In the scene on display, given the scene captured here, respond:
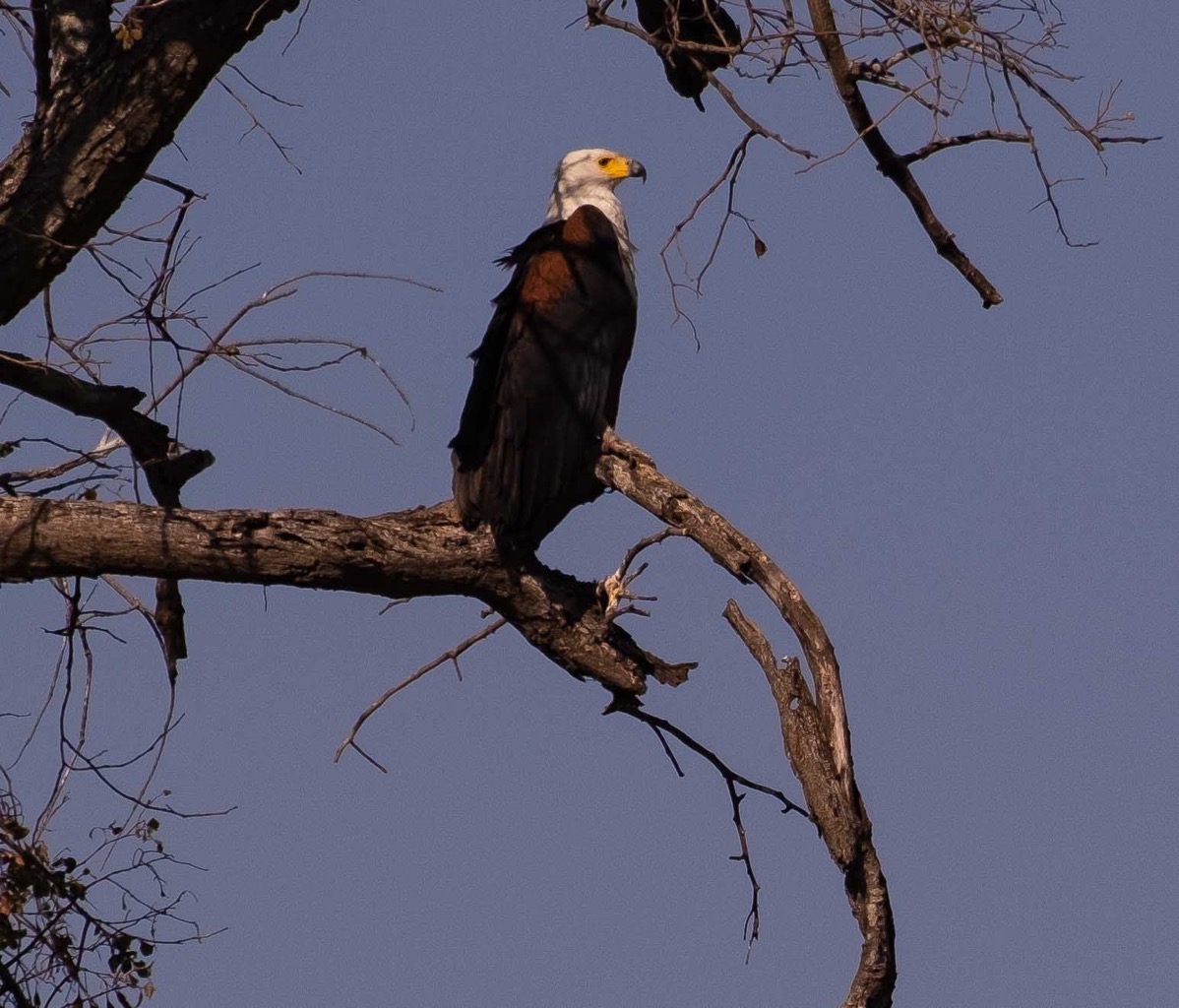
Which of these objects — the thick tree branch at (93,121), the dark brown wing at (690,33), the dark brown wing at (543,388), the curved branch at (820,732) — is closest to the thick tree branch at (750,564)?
the curved branch at (820,732)

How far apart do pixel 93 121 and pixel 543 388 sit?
145cm

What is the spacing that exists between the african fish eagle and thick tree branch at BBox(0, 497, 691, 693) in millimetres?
95

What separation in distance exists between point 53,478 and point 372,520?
34.9 inches

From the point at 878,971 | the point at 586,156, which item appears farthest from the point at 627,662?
the point at 586,156

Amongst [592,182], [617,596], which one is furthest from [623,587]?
[592,182]

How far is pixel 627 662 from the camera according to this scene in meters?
3.74

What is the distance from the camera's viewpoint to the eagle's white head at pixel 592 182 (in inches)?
212

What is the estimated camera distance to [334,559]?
3469 mm

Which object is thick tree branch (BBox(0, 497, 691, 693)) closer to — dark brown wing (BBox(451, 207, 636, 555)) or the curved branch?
dark brown wing (BBox(451, 207, 636, 555))

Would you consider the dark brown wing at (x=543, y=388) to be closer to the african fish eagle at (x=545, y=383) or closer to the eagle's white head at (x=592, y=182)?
the african fish eagle at (x=545, y=383)

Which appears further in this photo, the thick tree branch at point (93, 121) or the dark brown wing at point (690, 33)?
the dark brown wing at point (690, 33)

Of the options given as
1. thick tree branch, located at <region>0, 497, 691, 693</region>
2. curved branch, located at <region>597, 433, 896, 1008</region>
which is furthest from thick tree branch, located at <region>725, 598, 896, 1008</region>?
thick tree branch, located at <region>0, 497, 691, 693</region>

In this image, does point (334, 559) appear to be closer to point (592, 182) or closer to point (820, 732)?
point (820, 732)

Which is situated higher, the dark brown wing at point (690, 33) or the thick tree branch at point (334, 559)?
the dark brown wing at point (690, 33)
